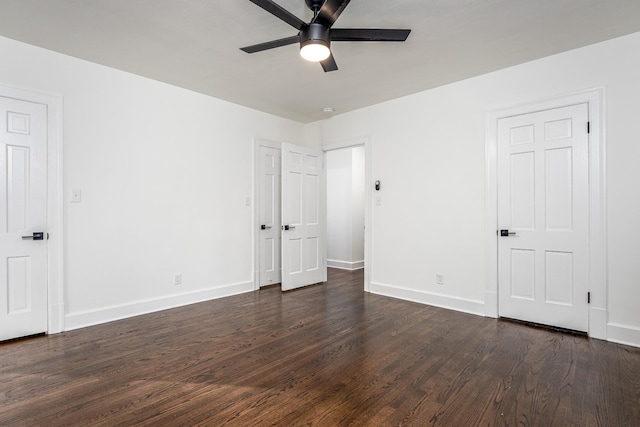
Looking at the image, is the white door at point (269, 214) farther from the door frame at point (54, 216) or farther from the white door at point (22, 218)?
the white door at point (22, 218)

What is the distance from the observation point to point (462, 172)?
153 inches

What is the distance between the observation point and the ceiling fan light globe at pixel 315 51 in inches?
90.0

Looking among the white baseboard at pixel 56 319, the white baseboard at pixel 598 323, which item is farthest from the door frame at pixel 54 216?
the white baseboard at pixel 598 323

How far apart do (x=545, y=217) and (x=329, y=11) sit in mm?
2860

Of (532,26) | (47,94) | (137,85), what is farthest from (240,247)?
(532,26)

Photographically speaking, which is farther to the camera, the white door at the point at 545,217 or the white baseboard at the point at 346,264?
the white baseboard at the point at 346,264

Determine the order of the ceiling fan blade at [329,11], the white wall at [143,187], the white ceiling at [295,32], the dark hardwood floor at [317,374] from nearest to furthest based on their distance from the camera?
1. the dark hardwood floor at [317,374]
2. the ceiling fan blade at [329,11]
3. the white ceiling at [295,32]
4. the white wall at [143,187]

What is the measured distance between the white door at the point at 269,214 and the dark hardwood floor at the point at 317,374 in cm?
148

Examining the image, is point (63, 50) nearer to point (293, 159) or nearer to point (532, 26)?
point (293, 159)

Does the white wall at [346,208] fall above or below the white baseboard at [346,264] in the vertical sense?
above

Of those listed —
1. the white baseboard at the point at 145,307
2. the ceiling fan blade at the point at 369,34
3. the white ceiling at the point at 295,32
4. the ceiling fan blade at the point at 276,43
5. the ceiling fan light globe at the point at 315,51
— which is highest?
the white ceiling at the point at 295,32

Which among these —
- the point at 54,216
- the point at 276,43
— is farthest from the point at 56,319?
the point at 276,43

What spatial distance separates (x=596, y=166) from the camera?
9.96ft

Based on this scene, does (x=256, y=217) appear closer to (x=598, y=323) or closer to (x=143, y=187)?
(x=143, y=187)
